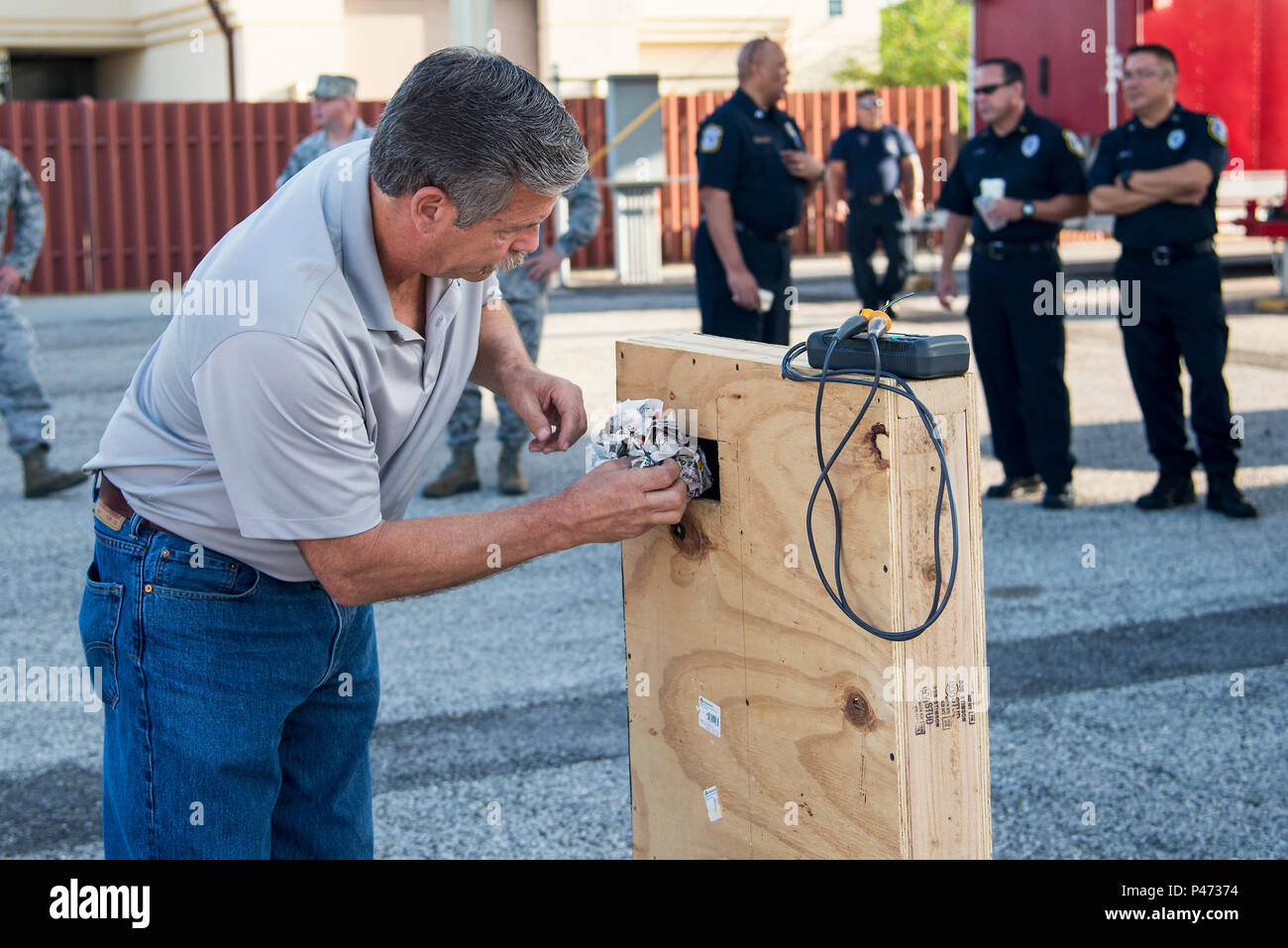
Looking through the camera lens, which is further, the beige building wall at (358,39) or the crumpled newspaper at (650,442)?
the beige building wall at (358,39)

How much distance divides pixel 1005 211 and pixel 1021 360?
2.23 feet

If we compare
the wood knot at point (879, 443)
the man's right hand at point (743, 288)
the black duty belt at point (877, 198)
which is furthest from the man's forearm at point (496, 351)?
the black duty belt at point (877, 198)

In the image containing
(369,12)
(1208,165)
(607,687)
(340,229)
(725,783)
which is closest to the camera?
(340,229)

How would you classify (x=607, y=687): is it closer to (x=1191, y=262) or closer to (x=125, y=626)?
(x=125, y=626)

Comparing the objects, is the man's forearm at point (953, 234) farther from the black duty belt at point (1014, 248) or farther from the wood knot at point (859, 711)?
the wood knot at point (859, 711)

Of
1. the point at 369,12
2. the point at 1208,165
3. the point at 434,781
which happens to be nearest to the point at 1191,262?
the point at 1208,165

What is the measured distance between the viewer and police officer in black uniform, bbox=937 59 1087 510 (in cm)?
641

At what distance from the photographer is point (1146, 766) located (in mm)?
3738

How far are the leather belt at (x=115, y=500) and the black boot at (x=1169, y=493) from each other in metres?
5.21

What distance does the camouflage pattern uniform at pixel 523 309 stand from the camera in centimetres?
677

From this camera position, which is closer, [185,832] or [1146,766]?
[185,832]

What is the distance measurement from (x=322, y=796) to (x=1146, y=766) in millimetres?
2304

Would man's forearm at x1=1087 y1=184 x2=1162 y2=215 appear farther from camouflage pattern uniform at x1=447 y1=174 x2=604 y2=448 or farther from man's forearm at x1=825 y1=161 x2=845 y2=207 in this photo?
man's forearm at x1=825 y1=161 x2=845 y2=207

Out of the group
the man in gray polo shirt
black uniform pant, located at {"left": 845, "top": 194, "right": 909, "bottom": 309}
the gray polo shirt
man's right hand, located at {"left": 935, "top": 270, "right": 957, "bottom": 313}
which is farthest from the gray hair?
black uniform pant, located at {"left": 845, "top": 194, "right": 909, "bottom": 309}
